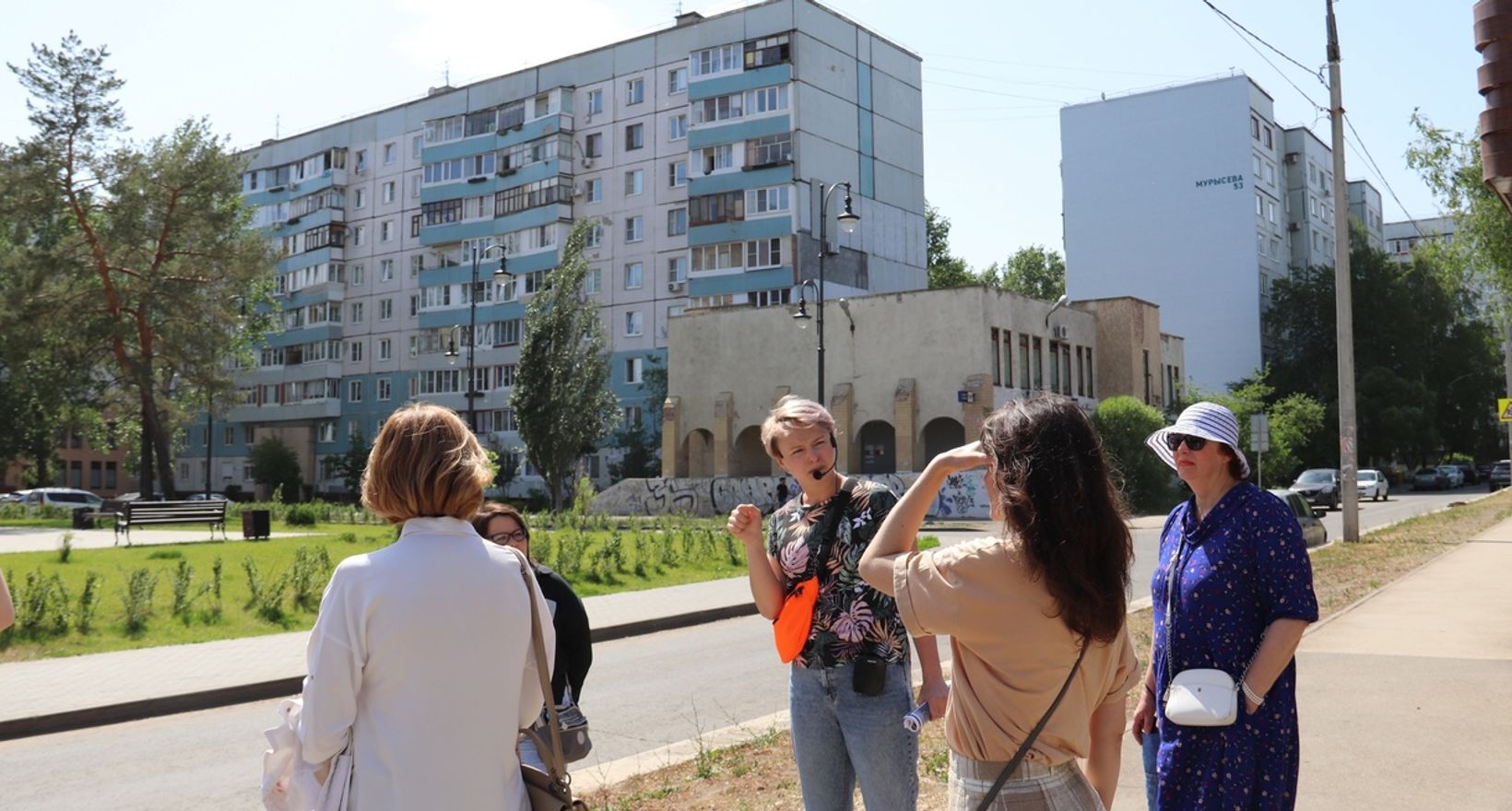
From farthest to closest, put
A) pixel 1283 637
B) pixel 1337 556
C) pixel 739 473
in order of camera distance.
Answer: pixel 739 473 < pixel 1337 556 < pixel 1283 637

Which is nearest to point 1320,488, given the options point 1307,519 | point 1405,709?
point 1307,519

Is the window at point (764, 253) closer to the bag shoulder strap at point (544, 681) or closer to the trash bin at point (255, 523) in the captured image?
the trash bin at point (255, 523)

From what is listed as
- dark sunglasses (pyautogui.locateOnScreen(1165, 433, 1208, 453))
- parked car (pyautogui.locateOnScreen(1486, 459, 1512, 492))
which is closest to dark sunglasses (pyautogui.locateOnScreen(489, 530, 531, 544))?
dark sunglasses (pyautogui.locateOnScreen(1165, 433, 1208, 453))

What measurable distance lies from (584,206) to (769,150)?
1299cm

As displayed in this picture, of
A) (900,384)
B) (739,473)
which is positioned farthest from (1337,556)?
(739,473)

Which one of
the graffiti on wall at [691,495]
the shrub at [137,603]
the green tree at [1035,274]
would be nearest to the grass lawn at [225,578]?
the shrub at [137,603]

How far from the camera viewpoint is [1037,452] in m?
2.86

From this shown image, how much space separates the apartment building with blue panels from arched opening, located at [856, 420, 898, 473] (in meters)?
8.66

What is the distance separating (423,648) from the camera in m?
2.83

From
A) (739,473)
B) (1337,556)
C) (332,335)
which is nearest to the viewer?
(1337,556)

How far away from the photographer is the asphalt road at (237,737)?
7238 mm

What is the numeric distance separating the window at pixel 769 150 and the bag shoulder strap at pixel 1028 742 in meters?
54.2

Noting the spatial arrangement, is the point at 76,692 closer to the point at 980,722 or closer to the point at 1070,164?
the point at 980,722

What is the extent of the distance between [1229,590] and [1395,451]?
7413 cm
